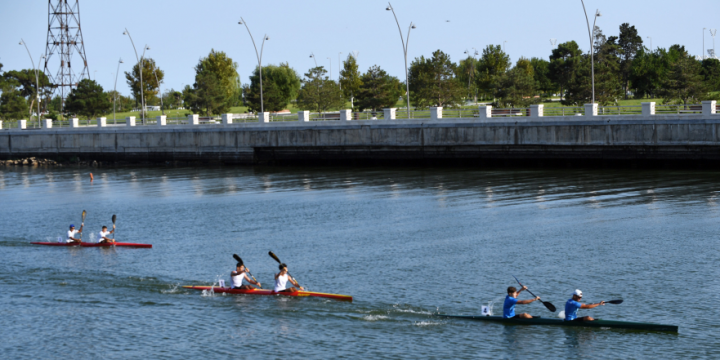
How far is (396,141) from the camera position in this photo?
194ft

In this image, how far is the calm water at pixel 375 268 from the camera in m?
18.8

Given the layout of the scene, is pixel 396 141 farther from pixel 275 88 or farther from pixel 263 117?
pixel 275 88

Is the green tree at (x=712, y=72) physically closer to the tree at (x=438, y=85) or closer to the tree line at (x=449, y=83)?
the tree line at (x=449, y=83)

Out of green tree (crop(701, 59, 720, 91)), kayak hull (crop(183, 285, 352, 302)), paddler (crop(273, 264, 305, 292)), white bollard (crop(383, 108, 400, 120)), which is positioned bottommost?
kayak hull (crop(183, 285, 352, 302))

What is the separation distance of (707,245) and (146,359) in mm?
19969

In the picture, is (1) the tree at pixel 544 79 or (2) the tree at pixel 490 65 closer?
(2) the tree at pixel 490 65

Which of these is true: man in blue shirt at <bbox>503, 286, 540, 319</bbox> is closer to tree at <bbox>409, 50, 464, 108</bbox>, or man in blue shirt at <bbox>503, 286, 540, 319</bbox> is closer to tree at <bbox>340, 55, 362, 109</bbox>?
tree at <bbox>409, 50, 464, 108</bbox>

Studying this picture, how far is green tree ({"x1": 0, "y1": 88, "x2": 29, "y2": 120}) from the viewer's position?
11144 centimetres

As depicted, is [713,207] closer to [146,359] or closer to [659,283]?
[659,283]

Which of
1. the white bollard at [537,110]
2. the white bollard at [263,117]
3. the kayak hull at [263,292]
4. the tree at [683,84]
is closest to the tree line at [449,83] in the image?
the tree at [683,84]

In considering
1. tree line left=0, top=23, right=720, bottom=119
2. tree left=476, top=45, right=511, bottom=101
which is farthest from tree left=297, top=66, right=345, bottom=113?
tree left=476, top=45, right=511, bottom=101

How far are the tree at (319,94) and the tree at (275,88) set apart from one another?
380cm

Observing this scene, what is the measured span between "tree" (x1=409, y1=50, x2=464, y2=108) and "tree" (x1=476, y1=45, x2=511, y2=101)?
43.1 ft

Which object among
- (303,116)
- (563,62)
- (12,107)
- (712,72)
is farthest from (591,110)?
(12,107)
